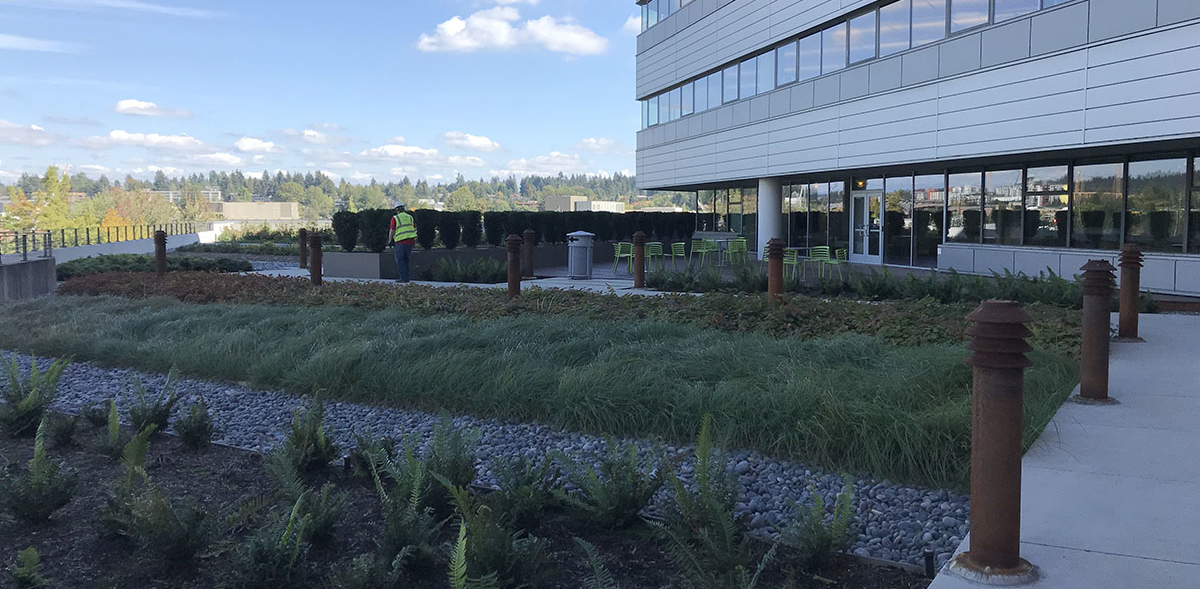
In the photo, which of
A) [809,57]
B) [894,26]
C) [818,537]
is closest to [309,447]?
[818,537]

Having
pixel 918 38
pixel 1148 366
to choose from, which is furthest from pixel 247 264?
pixel 1148 366

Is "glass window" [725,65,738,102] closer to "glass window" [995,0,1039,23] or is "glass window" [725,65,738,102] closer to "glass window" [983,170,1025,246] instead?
"glass window" [983,170,1025,246]

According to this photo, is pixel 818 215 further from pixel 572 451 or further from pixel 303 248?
pixel 572 451

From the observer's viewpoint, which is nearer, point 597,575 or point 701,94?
point 597,575

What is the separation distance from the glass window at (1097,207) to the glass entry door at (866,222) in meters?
6.84

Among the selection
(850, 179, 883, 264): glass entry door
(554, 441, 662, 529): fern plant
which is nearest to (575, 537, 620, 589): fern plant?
(554, 441, 662, 529): fern plant

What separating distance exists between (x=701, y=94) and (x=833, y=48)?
8907mm

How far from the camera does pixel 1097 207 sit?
17797mm

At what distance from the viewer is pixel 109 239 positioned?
1642 inches

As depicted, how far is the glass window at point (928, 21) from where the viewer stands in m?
19.5

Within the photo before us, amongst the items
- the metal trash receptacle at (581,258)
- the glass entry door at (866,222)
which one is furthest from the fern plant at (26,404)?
the glass entry door at (866,222)

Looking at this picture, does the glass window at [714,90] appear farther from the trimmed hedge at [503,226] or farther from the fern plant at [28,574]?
the fern plant at [28,574]

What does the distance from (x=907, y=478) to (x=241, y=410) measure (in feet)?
16.8

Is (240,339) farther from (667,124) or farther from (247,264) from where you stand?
(667,124)
